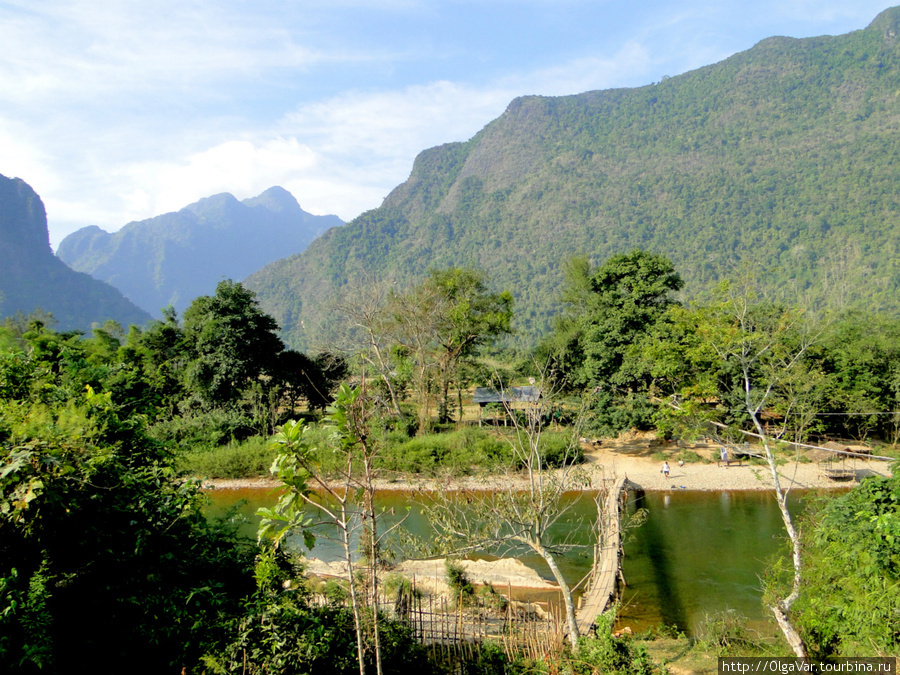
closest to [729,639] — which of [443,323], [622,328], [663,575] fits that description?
[663,575]

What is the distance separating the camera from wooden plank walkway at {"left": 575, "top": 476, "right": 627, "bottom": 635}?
7887 mm

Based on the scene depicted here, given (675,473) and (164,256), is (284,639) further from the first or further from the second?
(164,256)

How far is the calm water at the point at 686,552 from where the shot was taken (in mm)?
9219

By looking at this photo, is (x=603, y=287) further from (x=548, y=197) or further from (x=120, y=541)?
(x=548, y=197)

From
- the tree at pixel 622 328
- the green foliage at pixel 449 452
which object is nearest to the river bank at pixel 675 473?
the green foliage at pixel 449 452

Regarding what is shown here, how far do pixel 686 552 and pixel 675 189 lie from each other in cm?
9725

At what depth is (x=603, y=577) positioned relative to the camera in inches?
364

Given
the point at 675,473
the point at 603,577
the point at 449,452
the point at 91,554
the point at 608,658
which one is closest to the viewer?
the point at 91,554

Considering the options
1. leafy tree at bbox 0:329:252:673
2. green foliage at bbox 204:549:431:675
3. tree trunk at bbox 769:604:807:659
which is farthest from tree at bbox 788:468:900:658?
leafy tree at bbox 0:329:252:673

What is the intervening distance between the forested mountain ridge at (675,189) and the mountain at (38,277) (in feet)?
90.3

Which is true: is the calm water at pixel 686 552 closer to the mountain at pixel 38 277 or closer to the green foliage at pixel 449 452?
the green foliage at pixel 449 452

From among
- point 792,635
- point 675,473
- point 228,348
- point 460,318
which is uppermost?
point 460,318

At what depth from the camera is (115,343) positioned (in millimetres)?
24562

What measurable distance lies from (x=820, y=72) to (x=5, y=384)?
143 metres
